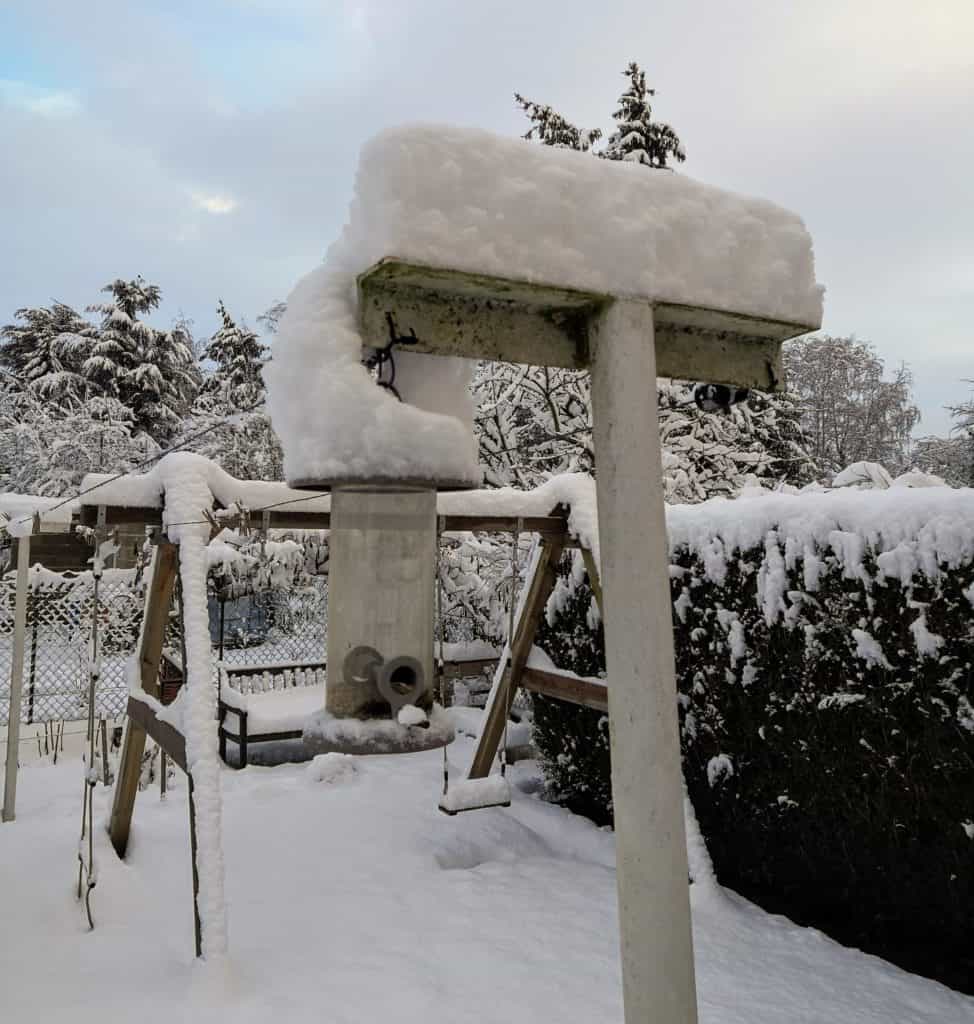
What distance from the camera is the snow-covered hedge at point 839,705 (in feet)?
10.9

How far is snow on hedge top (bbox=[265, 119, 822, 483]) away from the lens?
122cm

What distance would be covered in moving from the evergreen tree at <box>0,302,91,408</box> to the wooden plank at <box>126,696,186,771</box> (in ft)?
49.2

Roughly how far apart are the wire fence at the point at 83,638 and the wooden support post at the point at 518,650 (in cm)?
339

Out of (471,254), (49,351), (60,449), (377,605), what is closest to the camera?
(471,254)

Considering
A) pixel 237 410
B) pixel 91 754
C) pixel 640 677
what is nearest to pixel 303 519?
pixel 91 754

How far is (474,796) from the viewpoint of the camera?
428cm

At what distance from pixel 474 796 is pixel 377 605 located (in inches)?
112

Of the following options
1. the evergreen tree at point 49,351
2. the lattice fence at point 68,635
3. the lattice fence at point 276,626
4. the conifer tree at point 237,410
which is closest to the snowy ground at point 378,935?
the lattice fence at point 68,635

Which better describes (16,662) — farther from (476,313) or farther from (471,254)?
(471,254)

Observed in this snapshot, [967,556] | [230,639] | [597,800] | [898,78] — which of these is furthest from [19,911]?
[230,639]

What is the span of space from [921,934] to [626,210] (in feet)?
12.5

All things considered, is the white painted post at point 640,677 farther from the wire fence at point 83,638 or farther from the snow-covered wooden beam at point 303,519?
the wire fence at point 83,638

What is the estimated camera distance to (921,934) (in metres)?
3.49

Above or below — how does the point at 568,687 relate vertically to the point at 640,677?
below
